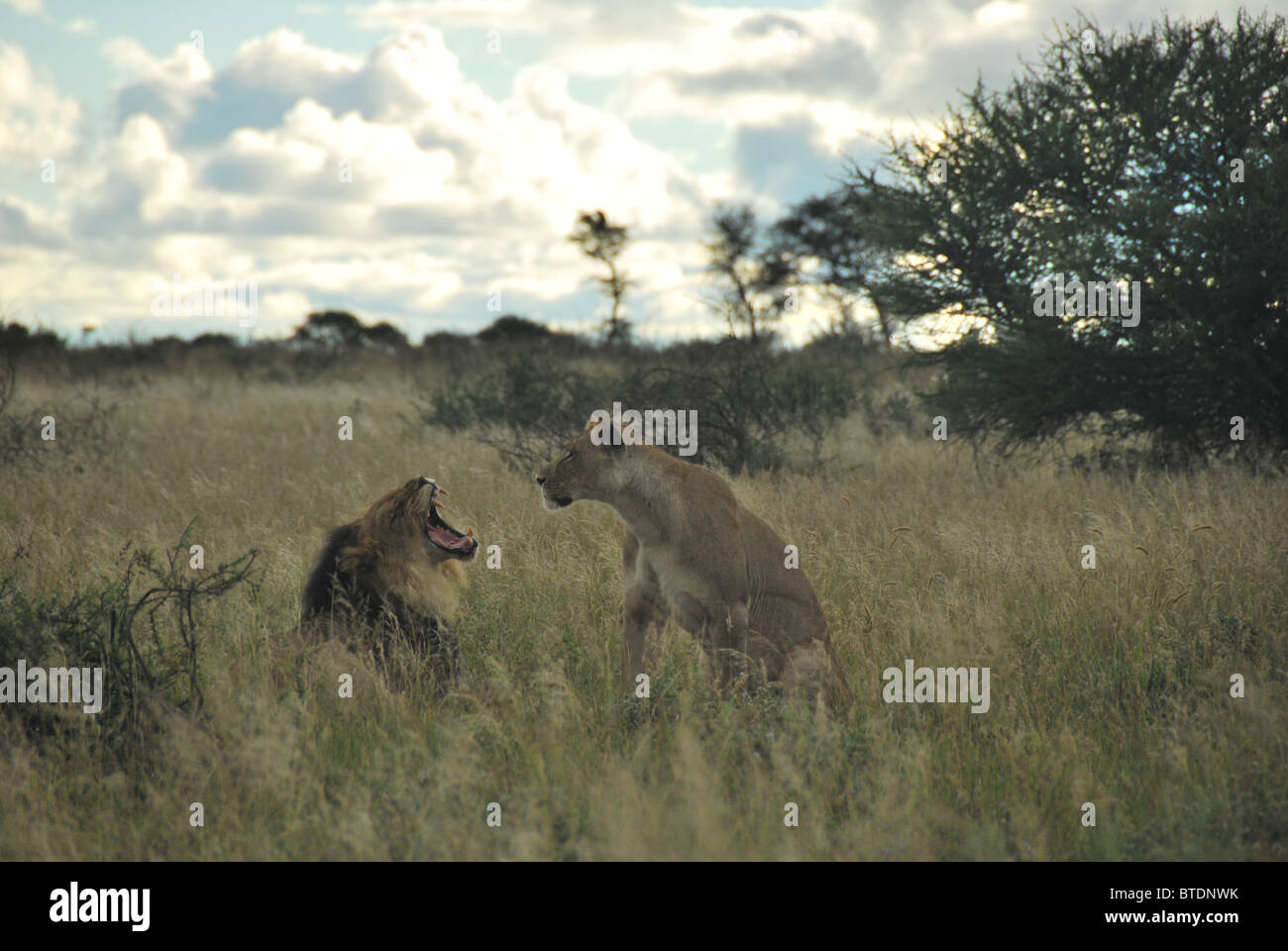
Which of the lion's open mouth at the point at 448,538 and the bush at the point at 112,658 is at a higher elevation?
the lion's open mouth at the point at 448,538

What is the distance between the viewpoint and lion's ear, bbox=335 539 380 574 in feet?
16.6

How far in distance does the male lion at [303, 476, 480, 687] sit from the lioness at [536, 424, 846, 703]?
715mm

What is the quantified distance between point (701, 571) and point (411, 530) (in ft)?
5.18

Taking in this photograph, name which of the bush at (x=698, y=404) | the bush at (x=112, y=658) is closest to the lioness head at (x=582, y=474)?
the bush at (x=112, y=658)

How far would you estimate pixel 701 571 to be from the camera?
16.3 feet

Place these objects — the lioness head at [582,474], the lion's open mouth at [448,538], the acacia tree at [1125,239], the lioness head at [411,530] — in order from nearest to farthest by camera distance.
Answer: the lioness head at [582,474], the lioness head at [411,530], the lion's open mouth at [448,538], the acacia tree at [1125,239]

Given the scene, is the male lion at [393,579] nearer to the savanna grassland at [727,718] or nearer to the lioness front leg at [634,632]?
the savanna grassland at [727,718]

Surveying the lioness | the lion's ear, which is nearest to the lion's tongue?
the lion's ear

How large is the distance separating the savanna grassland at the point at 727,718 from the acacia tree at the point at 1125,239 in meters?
2.37

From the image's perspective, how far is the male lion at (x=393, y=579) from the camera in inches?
198

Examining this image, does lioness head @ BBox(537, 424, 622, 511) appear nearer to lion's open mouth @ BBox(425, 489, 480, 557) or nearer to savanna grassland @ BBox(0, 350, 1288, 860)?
lion's open mouth @ BBox(425, 489, 480, 557)

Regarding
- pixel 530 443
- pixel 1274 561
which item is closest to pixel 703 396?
pixel 530 443

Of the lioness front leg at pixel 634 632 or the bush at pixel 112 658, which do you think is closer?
the bush at pixel 112 658

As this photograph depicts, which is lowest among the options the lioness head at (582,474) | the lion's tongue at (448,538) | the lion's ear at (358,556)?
the lion's ear at (358,556)
